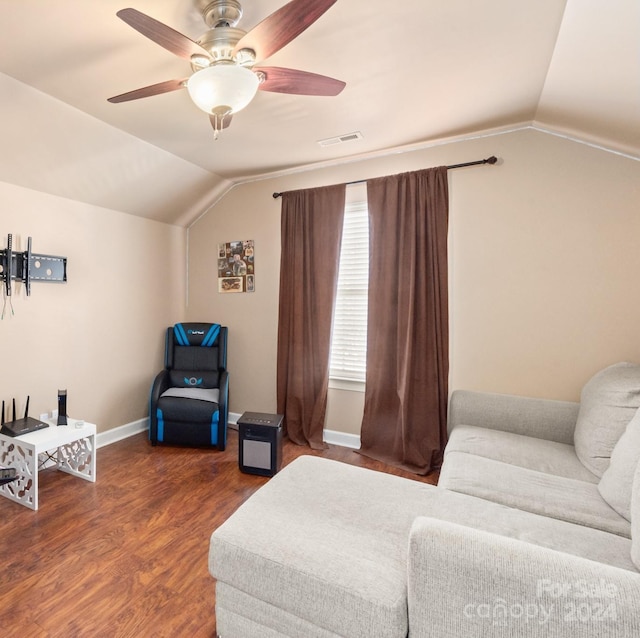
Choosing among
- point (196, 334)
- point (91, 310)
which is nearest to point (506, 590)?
point (196, 334)

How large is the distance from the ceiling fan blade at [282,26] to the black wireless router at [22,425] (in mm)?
2713

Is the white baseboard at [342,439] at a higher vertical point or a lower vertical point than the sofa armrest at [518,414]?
lower

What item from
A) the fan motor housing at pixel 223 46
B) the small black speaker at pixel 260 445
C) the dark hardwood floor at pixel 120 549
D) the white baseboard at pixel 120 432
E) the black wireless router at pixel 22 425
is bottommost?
the dark hardwood floor at pixel 120 549

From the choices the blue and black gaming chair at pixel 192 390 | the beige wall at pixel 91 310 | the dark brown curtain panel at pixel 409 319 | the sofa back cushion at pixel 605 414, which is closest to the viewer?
the sofa back cushion at pixel 605 414

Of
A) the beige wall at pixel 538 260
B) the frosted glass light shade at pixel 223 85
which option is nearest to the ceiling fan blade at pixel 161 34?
the frosted glass light shade at pixel 223 85

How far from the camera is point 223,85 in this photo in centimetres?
142

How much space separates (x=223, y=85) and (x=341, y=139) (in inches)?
63.8

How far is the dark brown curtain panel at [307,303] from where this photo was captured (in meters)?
3.29

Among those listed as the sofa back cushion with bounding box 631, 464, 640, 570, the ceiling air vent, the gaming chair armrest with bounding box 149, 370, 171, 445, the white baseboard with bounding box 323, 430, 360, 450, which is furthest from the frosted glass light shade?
the white baseboard with bounding box 323, 430, 360, 450

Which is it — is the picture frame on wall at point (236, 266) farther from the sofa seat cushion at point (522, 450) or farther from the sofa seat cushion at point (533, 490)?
the sofa seat cushion at point (533, 490)

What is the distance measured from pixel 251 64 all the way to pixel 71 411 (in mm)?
3089

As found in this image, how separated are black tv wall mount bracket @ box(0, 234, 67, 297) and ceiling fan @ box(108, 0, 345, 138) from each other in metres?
1.78

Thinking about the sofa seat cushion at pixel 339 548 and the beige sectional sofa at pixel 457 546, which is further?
the sofa seat cushion at pixel 339 548

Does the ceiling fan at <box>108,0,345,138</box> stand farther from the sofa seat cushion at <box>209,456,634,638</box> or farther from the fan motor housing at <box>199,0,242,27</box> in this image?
the sofa seat cushion at <box>209,456,634,638</box>
